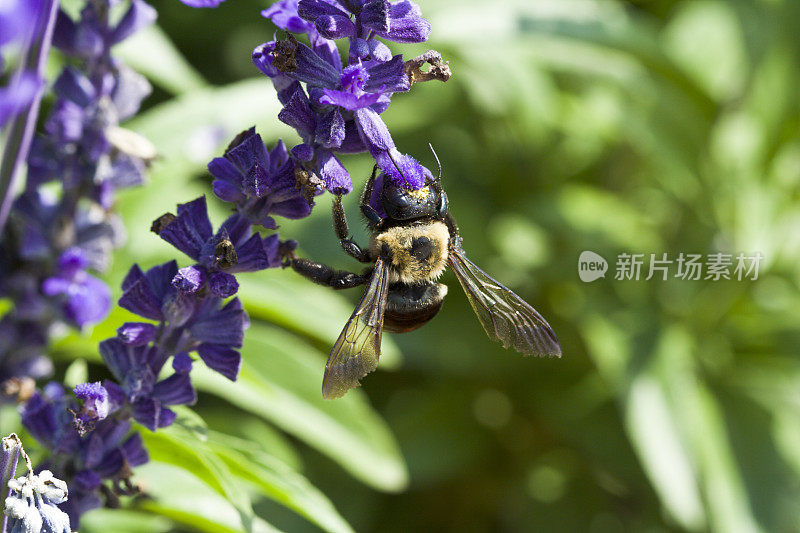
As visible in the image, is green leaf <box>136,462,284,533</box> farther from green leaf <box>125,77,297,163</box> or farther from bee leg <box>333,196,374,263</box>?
green leaf <box>125,77,297,163</box>

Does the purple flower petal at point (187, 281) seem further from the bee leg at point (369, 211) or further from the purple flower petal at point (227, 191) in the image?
the bee leg at point (369, 211)

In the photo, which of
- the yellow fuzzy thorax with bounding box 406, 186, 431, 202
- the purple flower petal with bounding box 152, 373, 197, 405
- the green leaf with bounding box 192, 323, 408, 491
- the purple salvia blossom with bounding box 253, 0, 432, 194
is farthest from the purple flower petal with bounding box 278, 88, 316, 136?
the green leaf with bounding box 192, 323, 408, 491

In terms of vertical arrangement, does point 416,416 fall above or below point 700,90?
below

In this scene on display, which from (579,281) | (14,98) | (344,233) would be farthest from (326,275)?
(579,281)

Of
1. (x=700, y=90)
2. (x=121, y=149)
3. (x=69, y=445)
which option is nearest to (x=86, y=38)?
(x=121, y=149)

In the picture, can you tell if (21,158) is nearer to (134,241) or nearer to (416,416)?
(134,241)

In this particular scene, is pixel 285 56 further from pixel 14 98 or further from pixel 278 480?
pixel 278 480

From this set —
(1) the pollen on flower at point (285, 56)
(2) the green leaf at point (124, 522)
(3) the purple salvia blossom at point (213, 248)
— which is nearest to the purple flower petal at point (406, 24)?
(1) the pollen on flower at point (285, 56)
